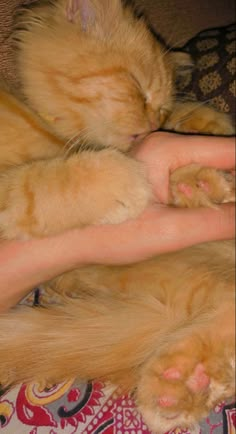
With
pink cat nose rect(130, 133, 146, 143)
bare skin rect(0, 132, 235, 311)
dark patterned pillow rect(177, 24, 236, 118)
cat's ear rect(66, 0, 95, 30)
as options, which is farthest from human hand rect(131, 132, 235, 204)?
cat's ear rect(66, 0, 95, 30)

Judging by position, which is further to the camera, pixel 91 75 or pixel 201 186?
pixel 91 75

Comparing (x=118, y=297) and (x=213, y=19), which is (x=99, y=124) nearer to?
(x=118, y=297)

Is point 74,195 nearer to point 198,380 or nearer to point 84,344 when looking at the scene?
point 84,344

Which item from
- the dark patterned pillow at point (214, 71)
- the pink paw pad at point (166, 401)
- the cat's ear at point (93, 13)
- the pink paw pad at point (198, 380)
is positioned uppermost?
the cat's ear at point (93, 13)

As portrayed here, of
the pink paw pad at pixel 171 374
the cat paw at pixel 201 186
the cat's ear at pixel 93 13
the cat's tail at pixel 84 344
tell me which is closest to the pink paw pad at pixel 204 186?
the cat paw at pixel 201 186

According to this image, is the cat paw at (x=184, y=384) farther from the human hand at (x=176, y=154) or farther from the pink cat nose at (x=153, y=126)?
the pink cat nose at (x=153, y=126)

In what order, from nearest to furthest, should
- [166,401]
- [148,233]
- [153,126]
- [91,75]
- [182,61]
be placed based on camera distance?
[166,401], [148,233], [91,75], [153,126], [182,61]

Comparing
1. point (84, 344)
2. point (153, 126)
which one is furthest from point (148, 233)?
point (153, 126)
